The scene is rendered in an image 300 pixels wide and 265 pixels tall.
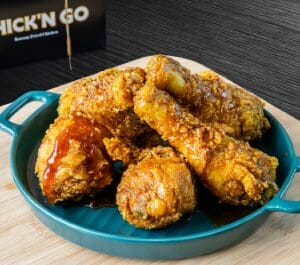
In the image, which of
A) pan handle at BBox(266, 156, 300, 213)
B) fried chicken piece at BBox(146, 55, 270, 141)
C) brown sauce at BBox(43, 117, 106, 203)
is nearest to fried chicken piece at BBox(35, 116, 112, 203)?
brown sauce at BBox(43, 117, 106, 203)

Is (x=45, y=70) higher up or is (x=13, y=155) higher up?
(x=13, y=155)

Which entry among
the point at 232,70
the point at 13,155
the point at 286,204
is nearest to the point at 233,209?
the point at 286,204

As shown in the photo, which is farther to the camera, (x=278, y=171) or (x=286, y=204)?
(x=278, y=171)

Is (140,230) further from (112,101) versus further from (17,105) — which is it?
(17,105)

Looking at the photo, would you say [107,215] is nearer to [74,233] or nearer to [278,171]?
[74,233]

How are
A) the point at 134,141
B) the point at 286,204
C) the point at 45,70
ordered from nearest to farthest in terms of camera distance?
the point at 286,204, the point at 134,141, the point at 45,70

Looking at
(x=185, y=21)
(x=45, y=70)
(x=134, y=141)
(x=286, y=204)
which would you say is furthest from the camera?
(x=185, y=21)

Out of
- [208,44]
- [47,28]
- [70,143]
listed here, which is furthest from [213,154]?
[208,44]
